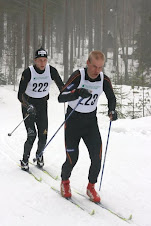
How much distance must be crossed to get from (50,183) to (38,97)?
1674mm

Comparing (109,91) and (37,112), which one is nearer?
(109,91)

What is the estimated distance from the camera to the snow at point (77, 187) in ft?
11.8

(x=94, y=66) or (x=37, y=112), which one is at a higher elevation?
(x=94, y=66)

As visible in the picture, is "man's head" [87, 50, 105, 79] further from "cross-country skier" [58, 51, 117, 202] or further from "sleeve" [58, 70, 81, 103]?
"sleeve" [58, 70, 81, 103]

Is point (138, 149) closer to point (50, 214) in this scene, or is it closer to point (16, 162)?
point (16, 162)

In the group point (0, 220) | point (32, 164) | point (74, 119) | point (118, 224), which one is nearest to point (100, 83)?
point (74, 119)

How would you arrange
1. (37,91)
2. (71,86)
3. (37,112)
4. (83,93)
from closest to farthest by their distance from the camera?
(83,93)
(71,86)
(37,91)
(37,112)

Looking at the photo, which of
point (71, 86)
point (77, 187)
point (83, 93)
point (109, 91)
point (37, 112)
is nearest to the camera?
point (83, 93)

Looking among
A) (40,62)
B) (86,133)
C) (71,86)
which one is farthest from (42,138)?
(71,86)

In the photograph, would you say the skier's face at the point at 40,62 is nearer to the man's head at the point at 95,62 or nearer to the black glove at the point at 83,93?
the man's head at the point at 95,62

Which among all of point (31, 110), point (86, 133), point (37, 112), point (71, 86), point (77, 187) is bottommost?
point (77, 187)

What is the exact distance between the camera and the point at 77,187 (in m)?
4.71

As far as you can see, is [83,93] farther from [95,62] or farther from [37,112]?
[37,112]

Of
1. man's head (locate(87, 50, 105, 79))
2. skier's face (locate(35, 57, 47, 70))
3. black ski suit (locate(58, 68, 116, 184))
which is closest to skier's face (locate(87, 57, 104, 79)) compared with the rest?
man's head (locate(87, 50, 105, 79))
